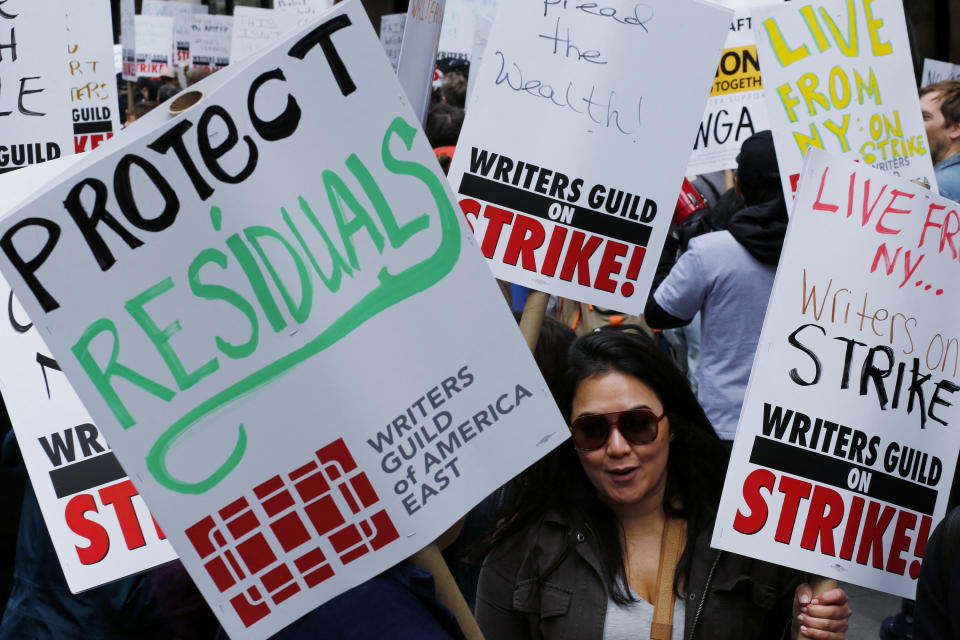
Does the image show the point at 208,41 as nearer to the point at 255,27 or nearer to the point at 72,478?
the point at 255,27

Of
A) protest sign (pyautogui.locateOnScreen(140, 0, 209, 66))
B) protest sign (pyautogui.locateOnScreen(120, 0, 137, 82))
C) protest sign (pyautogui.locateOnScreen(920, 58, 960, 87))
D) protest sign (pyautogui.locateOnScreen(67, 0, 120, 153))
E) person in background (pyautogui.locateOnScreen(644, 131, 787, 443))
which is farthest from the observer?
protest sign (pyautogui.locateOnScreen(140, 0, 209, 66))

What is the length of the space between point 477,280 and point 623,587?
2.74ft

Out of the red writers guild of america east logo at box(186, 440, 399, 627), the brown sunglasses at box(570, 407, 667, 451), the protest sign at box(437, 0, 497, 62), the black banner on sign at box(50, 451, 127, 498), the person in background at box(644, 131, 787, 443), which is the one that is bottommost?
the protest sign at box(437, 0, 497, 62)

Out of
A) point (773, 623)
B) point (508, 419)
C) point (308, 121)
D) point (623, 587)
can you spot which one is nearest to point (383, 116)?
point (308, 121)

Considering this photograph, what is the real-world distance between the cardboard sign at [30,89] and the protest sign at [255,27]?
634cm

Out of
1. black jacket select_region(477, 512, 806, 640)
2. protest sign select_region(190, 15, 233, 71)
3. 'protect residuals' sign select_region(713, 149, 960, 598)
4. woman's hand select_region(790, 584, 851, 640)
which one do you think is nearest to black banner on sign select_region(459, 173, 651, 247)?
'protect residuals' sign select_region(713, 149, 960, 598)

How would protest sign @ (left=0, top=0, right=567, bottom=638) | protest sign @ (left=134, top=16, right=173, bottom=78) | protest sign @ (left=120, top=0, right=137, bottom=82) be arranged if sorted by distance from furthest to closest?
protest sign @ (left=134, top=16, right=173, bottom=78) < protest sign @ (left=120, top=0, right=137, bottom=82) < protest sign @ (left=0, top=0, right=567, bottom=638)

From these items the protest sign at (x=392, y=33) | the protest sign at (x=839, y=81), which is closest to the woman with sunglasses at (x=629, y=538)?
the protest sign at (x=839, y=81)

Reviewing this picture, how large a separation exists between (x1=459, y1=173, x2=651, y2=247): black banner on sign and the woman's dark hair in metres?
0.34

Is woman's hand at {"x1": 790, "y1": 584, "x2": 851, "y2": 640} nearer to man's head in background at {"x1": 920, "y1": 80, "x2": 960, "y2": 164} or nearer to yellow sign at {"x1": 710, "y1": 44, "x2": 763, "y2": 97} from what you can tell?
man's head in background at {"x1": 920, "y1": 80, "x2": 960, "y2": 164}

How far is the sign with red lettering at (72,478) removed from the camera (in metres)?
2.29

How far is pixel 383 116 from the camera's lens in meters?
1.87

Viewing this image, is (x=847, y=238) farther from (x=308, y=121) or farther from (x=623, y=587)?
(x=308, y=121)

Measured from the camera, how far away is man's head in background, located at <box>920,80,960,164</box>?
5.06 metres
